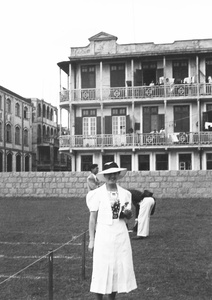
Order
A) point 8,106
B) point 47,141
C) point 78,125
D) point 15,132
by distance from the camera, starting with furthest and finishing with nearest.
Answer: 1. point 47,141
2. point 15,132
3. point 8,106
4. point 78,125

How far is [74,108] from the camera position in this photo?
1344 inches

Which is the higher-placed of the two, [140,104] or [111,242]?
[140,104]

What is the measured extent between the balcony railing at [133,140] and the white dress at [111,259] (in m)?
26.2

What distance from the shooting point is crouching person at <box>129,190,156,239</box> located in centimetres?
1184

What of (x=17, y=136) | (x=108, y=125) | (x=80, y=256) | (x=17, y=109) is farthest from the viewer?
(x=17, y=136)

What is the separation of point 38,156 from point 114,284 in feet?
179

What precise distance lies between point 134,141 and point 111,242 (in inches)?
1062

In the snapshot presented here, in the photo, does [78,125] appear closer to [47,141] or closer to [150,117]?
[150,117]

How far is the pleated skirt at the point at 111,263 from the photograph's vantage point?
5672mm

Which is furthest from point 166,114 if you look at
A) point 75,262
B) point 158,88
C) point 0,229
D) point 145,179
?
point 75,262

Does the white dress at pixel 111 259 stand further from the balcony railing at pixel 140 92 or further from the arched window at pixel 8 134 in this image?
the arched window at pixel 8 134

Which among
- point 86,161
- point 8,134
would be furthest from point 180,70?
point 8,134

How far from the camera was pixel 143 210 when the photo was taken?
1213cm

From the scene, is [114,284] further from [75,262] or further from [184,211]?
[184,211]
